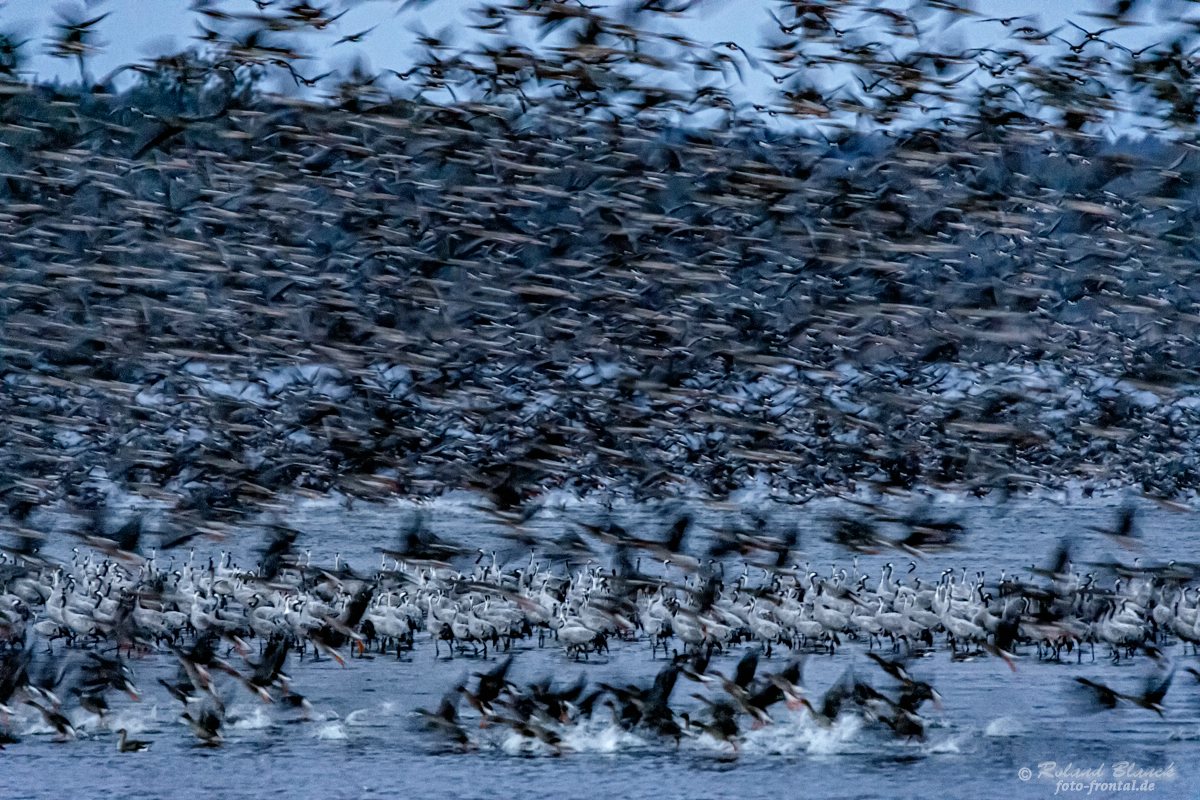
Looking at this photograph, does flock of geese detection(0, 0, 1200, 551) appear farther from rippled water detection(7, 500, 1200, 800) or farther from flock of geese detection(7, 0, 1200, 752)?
rippled water detection(7, 500, 1200, 800)

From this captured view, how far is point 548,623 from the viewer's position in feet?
31.1

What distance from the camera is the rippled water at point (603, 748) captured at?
7543mm

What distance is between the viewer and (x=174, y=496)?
13.1 meters

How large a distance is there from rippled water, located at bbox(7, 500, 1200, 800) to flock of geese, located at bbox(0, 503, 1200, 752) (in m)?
0.13

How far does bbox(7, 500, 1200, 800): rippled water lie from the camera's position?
24.7 feet

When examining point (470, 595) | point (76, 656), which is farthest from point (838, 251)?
point (76, 656)

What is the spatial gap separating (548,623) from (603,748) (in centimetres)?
176

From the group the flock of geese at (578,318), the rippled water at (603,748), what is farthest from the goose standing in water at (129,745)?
the flock of geese at (578,318)

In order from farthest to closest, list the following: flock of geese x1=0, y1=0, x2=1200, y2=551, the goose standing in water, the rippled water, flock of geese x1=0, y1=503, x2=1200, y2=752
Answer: flock of geese x1=0, y1=0, x2=1200, y2=551, flock of geese x1=0, y1=503, x2=1200, y2=752, the goose standing in water, the rippled water

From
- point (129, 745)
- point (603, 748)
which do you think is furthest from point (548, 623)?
point (129, 745)

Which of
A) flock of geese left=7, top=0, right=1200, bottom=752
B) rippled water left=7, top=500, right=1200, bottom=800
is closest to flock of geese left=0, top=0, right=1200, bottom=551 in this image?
flock of geese left=7, top=0, right=1200, bottom=752

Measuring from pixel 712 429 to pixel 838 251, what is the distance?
2197 mm

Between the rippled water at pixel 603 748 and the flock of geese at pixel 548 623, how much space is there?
5.0 inches

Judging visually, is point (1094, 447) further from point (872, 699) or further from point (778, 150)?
point (872, 699)
